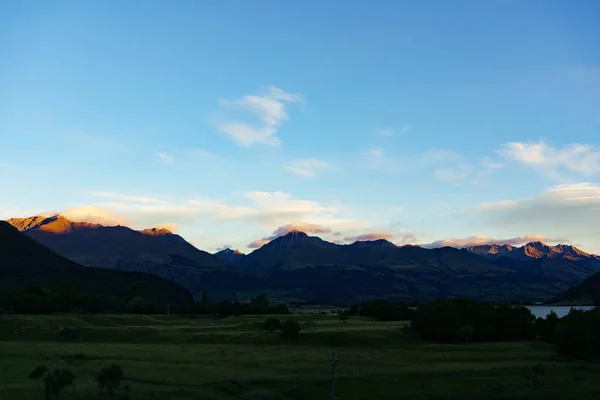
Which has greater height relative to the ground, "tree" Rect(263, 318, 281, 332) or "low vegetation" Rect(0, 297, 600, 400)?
"tree" Rect(263, 318, 281, 332)

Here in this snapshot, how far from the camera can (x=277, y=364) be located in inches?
3169

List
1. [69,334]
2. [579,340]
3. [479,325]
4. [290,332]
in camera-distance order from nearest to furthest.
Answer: [579,340]
[69,334]
[290,332]
[479,325]

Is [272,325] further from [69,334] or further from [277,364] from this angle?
[277,364]

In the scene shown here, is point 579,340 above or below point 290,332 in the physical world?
above

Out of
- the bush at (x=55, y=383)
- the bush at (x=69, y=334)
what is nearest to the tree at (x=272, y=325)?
the bush at (x=69, y=334)

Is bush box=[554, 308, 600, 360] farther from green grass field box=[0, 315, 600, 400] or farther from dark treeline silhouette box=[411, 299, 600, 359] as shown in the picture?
dark treeline silhouette box=[411, 299, 600, 359]

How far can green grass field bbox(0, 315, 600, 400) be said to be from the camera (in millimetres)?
61219

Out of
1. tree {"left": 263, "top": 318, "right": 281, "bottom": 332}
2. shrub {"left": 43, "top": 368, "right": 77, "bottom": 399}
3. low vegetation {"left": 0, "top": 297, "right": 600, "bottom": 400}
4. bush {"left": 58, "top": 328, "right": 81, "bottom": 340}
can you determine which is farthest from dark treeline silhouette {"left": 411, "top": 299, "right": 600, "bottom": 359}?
shrub {"left": 43, "top": 368, "right": 77, "bottom": 399}

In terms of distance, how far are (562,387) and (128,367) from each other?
5451 centimetres

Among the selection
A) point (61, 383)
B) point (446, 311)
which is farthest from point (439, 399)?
point (446, 311)

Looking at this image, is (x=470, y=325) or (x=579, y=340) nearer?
(x=579, y=340)

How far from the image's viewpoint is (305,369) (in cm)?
7556

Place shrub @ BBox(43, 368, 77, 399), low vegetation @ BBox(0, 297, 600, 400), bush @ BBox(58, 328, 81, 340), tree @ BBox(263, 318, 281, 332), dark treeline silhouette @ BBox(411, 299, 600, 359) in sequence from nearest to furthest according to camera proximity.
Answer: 1. shrub @ BBox(43, 368, 77, 399)
2. low vegetation @ BBox(0, 297, 600, 400)
3. bush @ BBox(58, 328, 81, 340)
4. dark treeline silhouette @ BBox(411, 299, 600, 359)
5. tree @ BBox(263, 318, 281, 332)

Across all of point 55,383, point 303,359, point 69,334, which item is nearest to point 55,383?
point 55,383
